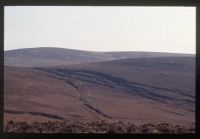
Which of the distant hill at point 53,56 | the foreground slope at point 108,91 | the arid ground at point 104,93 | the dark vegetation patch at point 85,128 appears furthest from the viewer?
the distant hill at point 53,56

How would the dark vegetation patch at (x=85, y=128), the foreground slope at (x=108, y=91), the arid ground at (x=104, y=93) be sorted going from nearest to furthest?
the dark vegetation patch at (x=85, y=128) → the arid ground at (x=104, y=93) → the foreground slope at (x=108, y=91)

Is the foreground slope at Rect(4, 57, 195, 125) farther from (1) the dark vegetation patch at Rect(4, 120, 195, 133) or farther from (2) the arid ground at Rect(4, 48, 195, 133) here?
(1) the dark vegetation patch at Rect(4, 120, 195, 133)

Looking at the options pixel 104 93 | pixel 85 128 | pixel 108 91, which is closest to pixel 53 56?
pixel 108 91

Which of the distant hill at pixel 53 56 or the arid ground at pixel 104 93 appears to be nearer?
the arid ground at pixel 104 93

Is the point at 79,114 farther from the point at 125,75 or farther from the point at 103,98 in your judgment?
the point at 125,75

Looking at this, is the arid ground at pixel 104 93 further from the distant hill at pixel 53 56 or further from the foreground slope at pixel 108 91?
the distant hill at pixel 53 56

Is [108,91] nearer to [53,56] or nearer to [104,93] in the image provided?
[104,93]

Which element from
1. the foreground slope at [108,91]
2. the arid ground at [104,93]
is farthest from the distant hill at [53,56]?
the foreground slope at [108,91]
